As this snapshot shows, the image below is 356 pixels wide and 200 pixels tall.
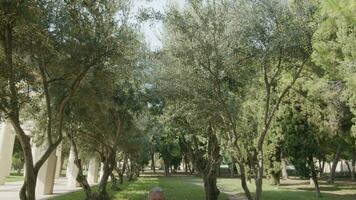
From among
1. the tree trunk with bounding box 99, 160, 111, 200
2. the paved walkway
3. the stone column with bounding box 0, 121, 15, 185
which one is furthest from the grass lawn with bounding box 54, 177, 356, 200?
the stone column with bounding box 0, 121, 15, 185

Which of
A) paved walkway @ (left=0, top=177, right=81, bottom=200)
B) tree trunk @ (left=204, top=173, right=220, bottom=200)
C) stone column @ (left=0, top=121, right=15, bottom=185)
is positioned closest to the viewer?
tree trunk @ (left=204, top=173, right=220, bottom=200)

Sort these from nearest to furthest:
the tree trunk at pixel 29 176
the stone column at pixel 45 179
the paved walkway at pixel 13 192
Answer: the tree trunk at pixel 29 176, the paved walkway at pixel 13 192, the stone column at pixel 45 179

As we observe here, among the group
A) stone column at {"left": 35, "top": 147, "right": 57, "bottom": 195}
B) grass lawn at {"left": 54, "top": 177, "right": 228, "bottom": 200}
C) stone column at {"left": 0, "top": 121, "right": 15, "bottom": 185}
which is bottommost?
grass lawn at {"left": 54, "top": 177, "right": 228, "bottom": 200}

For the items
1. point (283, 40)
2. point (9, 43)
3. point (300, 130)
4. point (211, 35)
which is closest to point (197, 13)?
point (211, 35)

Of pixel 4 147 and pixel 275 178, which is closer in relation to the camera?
pixel 4 147

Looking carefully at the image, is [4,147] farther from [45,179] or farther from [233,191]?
[233,191]

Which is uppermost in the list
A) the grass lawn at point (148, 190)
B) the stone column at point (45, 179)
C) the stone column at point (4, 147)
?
the stone column at point (4, 147)

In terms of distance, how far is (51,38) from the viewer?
10492 mm

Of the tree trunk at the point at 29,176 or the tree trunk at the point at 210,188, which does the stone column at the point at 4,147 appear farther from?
the tree trunk at the point at 29,176

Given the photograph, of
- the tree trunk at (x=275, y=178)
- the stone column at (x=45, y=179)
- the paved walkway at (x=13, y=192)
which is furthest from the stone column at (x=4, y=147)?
the tree trunk at (x=275, y=178)

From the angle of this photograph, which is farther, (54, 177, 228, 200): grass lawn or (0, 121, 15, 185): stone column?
(0, 121, 15, 185): stone column

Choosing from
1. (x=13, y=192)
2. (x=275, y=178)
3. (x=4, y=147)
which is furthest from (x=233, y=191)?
(x=4, y=147)

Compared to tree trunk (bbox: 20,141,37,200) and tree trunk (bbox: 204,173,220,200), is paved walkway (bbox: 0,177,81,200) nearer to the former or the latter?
tree trunk (bbox: 204,173,220,200)

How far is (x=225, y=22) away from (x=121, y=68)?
10.7 feet
